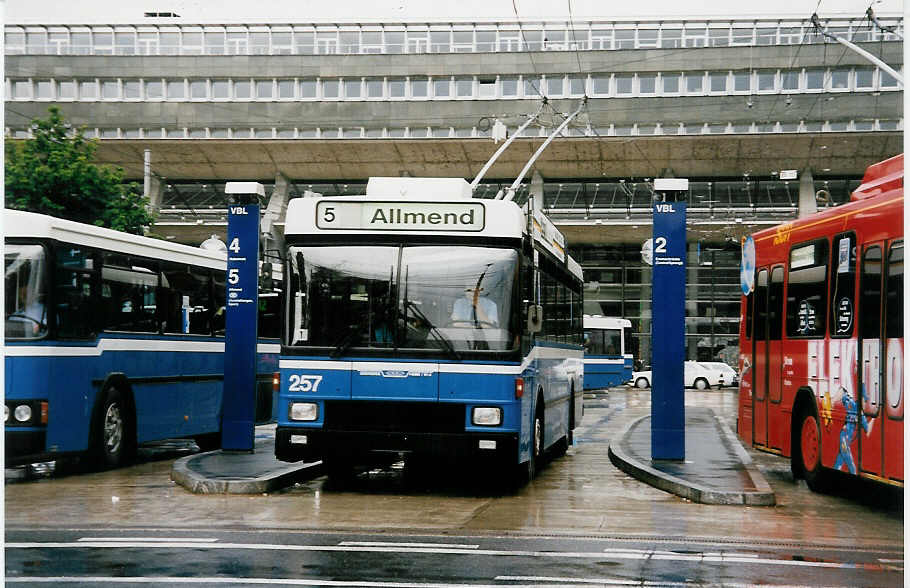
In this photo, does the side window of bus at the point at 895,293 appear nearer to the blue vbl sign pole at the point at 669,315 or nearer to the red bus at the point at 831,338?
the red bus at the point at 831,338

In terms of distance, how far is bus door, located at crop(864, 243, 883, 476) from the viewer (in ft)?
37.7

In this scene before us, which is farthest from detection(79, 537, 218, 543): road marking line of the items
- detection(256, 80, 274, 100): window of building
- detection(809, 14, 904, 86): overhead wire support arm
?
detection(256, 80, 274, 100): window of building

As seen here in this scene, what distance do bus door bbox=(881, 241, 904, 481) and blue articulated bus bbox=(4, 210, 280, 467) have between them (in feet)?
28.2

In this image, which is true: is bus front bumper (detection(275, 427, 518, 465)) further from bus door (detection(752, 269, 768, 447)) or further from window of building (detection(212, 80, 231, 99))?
window of building (detection(212, 80, 231, 99))

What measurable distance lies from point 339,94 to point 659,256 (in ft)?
111

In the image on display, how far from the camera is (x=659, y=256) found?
15609 millimetres

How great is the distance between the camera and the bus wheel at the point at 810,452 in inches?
537

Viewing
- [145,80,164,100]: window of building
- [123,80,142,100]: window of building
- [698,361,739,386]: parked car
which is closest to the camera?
[123,80,142,100]: window of building

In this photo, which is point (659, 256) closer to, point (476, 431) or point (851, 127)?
point (476, 431)

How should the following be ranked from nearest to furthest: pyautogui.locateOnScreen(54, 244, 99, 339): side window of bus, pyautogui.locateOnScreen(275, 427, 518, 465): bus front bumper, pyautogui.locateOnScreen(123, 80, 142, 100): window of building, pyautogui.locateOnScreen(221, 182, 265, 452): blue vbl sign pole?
pyautogui.locateOnScreen(275, 427, 518, 465): bus front bumper
pyautogui.locateOnScreen(54, 244, 99, 339): side window of bus
pyautogui.locateOnScreen(221, 182, 265, 452): blue vbl sign pole
pyautogui.locateOnScreen(123, 80, 142, 100): window of building

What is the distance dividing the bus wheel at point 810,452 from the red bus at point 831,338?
0.01 meters

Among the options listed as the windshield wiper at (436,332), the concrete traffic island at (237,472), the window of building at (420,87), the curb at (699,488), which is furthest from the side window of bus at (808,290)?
the window of building at (420,87)

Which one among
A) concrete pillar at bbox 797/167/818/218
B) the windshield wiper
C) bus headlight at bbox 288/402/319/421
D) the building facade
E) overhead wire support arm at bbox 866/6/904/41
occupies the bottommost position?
bus headlight at bbox 288/402/319/421

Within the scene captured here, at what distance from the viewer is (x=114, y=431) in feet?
50.2
